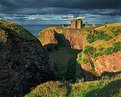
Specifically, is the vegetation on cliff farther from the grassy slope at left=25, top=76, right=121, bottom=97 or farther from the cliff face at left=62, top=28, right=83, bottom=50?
the grassy slope at left=25, top=76, right=121, bottom=97

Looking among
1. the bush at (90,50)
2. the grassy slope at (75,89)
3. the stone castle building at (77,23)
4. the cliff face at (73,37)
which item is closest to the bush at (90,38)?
the bush at (90,50)

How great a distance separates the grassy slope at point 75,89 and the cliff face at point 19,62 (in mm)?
1114

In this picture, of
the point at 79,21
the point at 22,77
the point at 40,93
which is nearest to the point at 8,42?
the point at 22,77

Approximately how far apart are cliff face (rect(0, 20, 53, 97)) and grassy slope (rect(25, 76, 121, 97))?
43.9 inches

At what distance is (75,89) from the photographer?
19344 millimetres

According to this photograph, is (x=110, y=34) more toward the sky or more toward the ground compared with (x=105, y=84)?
more toward the sky

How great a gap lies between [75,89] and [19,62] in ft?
13.4

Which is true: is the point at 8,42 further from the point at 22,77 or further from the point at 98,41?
the point at 98,41

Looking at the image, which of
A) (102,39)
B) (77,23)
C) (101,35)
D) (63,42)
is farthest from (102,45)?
(77,23)

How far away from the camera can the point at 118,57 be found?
5525 cm

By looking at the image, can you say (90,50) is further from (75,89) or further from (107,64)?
(75,89)

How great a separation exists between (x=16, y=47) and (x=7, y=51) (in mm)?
918

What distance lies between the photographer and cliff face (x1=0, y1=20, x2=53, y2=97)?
19850mm

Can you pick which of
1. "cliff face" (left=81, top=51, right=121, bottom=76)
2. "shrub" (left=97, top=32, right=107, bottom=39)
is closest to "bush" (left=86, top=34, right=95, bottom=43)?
"shrub" (left=97, top=32, right=107, bottom=39)
